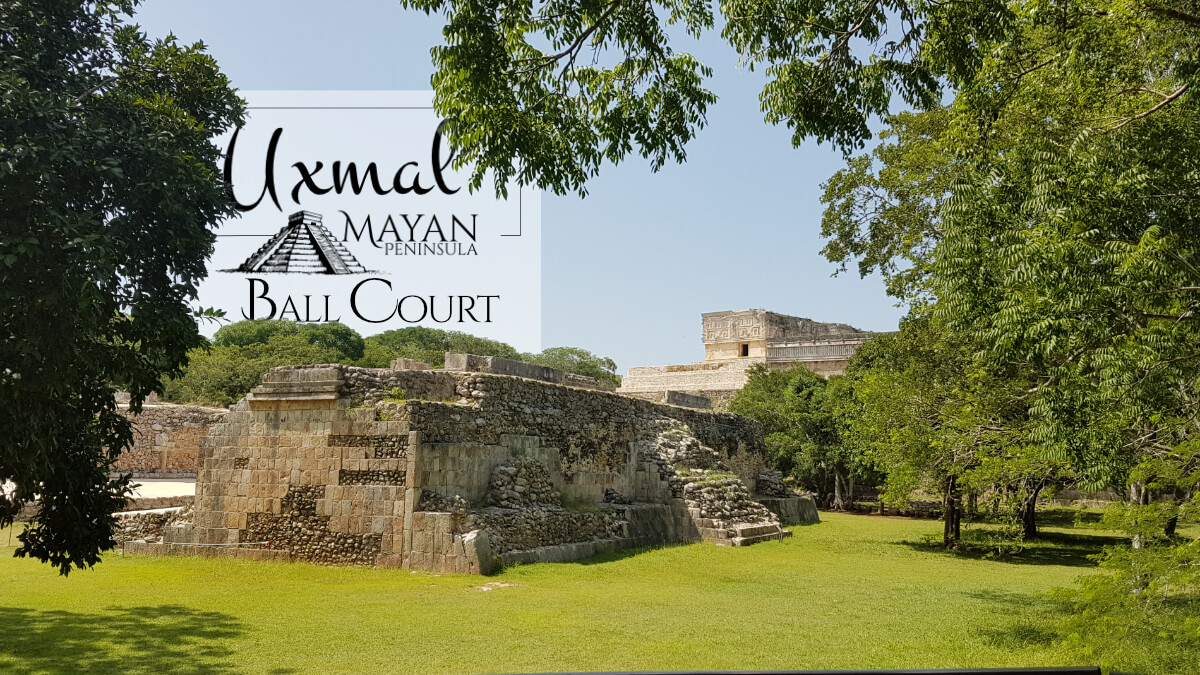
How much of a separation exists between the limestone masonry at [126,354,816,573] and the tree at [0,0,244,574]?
4806mm

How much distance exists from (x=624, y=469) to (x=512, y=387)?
3472mm

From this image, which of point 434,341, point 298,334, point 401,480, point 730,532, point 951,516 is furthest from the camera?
point 434,341

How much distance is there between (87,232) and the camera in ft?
18.0

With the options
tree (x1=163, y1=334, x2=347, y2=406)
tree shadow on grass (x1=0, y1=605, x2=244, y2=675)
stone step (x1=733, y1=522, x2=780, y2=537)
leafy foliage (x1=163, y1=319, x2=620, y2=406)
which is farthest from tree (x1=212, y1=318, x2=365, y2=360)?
tree shadow on grass (x1=0, y1=605, x2=244, y2=675)

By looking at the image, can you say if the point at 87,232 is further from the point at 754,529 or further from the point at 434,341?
the point at 434,341

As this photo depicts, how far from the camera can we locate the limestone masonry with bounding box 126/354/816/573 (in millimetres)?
11695

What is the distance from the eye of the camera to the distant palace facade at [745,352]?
1597 inches

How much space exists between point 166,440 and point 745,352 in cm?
3012

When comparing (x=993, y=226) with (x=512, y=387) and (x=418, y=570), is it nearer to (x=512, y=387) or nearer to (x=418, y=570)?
(x=418, y=570)

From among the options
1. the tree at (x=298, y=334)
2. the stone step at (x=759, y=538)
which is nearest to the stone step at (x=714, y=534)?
the stone step at (x=759, y=538)

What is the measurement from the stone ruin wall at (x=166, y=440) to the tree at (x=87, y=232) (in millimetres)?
16337

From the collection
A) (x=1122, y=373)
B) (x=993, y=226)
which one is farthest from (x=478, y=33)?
(x=1122, y=373)

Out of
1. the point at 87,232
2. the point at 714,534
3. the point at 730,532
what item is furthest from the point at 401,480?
the point at 87,232

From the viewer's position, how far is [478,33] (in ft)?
20.9
